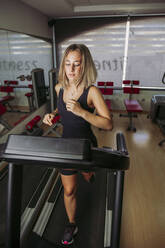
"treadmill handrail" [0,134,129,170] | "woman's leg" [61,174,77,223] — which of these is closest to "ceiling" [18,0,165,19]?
"woman's leg" [61,174,77,223]

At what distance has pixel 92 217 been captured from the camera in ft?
5.24

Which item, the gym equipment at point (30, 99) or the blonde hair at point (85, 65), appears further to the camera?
the gym equipment at point (30, 99)

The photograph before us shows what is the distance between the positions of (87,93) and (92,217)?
1165 millimetres

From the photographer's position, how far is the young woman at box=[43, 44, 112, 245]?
3.27 ft

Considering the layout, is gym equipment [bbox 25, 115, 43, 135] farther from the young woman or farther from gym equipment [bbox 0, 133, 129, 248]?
gym equipment [bbox 0, 133, 129, 248]

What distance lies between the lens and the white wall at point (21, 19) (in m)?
2.50

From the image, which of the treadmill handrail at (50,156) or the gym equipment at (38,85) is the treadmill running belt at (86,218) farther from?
the gym equipment at (38,85)

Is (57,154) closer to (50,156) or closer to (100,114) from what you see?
(50,156)

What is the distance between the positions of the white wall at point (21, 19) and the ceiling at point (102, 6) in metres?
0.15

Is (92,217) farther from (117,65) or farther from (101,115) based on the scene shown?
(117,65)

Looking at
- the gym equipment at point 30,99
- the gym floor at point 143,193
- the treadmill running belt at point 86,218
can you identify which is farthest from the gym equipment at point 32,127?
the treadmill running belt at point 86,218

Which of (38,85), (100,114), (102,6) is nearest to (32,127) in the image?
(38,85)

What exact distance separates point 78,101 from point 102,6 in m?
3.60

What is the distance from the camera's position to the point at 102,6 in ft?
12.3
